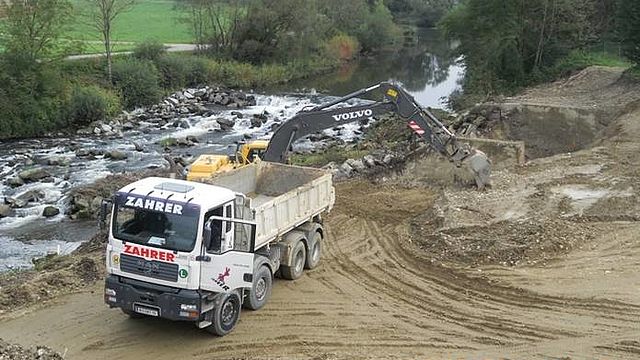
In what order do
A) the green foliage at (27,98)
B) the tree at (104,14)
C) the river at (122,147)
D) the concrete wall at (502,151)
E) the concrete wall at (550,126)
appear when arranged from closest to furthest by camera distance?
the river at (122,147) < the concrete wall at (502,151) < the concrete wall at (550,126) < the green foliage at (27,98) < the tree at (104,14)

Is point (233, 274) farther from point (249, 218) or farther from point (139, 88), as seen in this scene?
point (139, 88)

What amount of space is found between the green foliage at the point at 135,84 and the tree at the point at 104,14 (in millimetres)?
669

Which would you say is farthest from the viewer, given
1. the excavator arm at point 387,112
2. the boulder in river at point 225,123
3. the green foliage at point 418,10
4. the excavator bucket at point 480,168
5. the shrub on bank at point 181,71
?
the green foliage at point 418,10

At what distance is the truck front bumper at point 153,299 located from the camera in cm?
1119

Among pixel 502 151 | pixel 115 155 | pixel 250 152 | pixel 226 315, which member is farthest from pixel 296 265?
pixel 115 155

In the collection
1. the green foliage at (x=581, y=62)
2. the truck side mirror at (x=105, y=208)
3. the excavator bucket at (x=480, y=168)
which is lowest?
the excavator bucket at (x=480, y=168)

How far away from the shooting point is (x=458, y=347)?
39.0ft

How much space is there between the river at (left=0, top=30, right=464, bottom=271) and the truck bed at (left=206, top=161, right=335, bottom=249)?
6.09 meters

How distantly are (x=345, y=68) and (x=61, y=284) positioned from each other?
52831mm

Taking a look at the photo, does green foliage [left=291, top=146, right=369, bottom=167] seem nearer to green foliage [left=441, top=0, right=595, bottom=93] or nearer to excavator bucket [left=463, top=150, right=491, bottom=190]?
excavator bucket [left=463, top=150, right=491, bottom=190]

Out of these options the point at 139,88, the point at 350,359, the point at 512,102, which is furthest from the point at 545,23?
the point at 350,359

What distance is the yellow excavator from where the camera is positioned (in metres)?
17.8

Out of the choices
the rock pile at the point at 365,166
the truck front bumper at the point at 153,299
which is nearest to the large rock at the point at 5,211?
the rock pile at the point at 365,166

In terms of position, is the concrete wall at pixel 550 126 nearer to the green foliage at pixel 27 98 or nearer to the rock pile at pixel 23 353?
the rock pile at pixel 23 353
